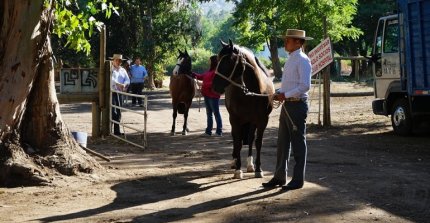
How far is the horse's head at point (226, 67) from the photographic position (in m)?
8.84

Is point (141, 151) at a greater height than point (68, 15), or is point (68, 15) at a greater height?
point (68, 15)

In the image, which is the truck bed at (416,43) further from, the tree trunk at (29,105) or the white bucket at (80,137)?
the tree trunk at (29,105)

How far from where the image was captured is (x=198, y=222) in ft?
20.9

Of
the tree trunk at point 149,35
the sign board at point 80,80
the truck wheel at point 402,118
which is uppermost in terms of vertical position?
the tree trunk at point 149,35

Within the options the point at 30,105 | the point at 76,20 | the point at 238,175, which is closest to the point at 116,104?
the point at 76,20

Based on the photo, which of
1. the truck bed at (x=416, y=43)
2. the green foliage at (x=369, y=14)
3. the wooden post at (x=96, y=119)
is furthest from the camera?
the green foliage at (x=369, y=14)

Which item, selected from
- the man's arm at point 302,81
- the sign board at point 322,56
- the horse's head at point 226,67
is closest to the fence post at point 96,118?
the sign board at point 322,56

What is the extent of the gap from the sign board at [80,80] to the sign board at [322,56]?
16.7 feet

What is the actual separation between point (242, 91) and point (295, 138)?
1339mm

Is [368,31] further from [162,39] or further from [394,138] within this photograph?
[394,138]

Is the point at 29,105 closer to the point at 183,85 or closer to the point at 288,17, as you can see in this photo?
the point at 183,85

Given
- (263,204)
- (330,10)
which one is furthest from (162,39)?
(263,204)

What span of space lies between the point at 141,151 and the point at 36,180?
4.11m

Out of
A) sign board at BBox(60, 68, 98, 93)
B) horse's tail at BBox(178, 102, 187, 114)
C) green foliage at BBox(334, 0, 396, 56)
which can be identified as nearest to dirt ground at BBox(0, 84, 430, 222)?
sign board at BBox(60, 68, 98, 93)
